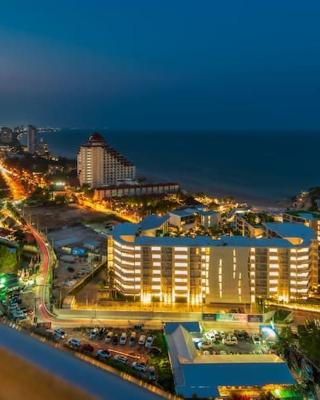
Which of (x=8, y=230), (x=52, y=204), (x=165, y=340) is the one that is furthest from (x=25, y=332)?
(x=52, y=204)

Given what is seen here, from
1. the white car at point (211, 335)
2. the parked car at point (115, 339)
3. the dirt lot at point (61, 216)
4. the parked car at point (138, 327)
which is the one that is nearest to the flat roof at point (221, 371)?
the white car at point (211, 335)

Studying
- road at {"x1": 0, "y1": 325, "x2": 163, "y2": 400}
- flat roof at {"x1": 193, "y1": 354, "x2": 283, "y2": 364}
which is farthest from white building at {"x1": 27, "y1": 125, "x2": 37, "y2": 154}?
road at {"x1": 0, "y1": 325, "x2": 163, "y2": 400}

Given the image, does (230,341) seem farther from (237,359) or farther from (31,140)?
(31,140)

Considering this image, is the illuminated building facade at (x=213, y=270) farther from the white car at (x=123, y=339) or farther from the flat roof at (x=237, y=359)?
the flat roof at (x=237, y=359)

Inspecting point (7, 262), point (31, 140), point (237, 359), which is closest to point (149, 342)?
point (237, 359)

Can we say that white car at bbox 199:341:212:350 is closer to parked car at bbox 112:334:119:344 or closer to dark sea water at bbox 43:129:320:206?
parked car at bbox 112:334:119:344

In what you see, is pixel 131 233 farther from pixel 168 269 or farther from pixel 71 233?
pixel 71 233
